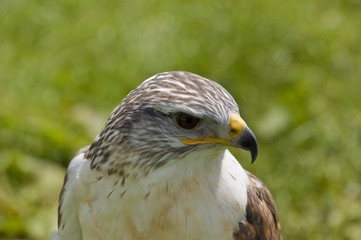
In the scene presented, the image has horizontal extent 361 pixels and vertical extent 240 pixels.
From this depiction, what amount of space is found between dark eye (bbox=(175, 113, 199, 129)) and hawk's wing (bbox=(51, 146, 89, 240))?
0.67m

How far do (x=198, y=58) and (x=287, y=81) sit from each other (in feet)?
2.92

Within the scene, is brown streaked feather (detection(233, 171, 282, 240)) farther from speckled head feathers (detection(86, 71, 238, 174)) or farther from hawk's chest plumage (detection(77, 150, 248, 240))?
speckled head feathers (detection(86, 71, 238, 174))

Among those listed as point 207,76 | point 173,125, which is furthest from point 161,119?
point 207,76

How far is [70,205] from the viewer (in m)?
3.24

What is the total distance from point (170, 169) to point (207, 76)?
3303 millimetres

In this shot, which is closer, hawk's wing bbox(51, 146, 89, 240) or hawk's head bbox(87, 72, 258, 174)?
hawk's head bbox(87, 72, 258, 174)

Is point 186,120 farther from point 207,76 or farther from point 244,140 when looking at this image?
point 207,76

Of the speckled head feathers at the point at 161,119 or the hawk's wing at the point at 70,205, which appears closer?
the speckled head feathers at the point at 161,119

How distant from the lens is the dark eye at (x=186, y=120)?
2.70 m

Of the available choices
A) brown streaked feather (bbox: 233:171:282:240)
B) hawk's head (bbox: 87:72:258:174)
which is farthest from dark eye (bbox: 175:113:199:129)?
brown streaked feather (bbox: 233:171:282:240)

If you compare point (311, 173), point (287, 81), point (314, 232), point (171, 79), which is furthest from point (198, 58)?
point (171, 79)

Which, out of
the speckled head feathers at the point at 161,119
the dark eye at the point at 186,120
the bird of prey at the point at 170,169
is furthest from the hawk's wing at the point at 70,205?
the dark eye at the point at 186,120

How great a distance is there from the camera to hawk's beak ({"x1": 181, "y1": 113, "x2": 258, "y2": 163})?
2686mm

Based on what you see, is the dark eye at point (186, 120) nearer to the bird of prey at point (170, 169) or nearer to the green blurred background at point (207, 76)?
the bird of prey at point (170, 169)
